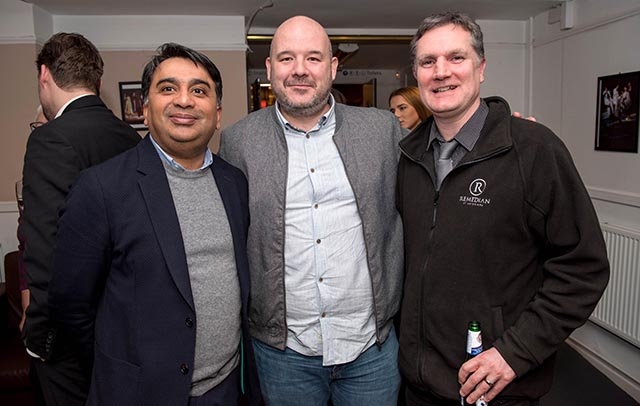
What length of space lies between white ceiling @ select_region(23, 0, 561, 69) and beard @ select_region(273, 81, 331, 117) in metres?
2.55

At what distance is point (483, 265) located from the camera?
1437 mm

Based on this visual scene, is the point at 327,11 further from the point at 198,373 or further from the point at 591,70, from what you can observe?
the point at 198,373

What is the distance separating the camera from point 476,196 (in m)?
1.43

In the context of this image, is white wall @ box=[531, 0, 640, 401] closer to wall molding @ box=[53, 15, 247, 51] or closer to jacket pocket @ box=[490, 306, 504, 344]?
jacket pocket @ box=[490, 306, 504, 344]

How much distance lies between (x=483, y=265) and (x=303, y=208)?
623 millimetres

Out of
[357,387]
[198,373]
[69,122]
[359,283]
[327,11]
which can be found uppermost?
[327,11]

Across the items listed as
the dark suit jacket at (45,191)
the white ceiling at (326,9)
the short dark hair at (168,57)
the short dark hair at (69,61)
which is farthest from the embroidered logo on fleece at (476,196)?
the white ceiling at (326,9)

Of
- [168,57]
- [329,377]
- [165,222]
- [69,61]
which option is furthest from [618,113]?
[69,61]

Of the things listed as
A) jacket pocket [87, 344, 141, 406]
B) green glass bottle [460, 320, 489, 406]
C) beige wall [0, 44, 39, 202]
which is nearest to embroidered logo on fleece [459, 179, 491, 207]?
green glass bottle [460, 320, 489, 406]

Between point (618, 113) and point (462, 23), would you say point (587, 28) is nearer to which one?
point (618, 113)

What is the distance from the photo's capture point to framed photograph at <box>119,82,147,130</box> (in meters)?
4.49

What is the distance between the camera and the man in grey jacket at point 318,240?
171 cm

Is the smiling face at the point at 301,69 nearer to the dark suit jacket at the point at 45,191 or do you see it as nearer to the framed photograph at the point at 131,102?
the dark suit jacket at the point at 45,191

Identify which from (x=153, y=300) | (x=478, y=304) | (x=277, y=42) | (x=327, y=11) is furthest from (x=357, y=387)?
(x=327, y=11)
